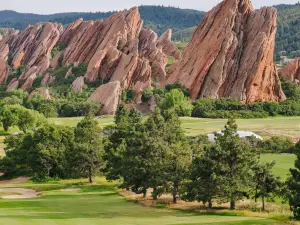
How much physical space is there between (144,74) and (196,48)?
22.4 metres

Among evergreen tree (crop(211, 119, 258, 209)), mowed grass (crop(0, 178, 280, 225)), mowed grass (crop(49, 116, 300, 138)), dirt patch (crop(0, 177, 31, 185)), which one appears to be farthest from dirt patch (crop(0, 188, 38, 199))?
mowed grass (crop(49, 116, 300, 138))

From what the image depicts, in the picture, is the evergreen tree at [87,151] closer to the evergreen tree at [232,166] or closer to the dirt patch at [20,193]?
the dirt patch at [20,193]

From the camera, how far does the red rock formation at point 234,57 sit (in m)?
159

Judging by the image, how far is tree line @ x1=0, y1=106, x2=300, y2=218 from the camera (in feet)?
146

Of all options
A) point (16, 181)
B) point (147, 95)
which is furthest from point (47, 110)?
point (16, 181)

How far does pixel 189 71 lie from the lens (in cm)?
16600

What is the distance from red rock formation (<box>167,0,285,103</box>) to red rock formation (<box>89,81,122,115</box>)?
22358 millimetres

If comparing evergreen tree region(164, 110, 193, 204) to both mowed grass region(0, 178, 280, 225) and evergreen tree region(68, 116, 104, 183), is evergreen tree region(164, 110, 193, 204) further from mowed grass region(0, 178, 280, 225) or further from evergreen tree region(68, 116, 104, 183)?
evergreen tree region(68, 116, 104, 183)

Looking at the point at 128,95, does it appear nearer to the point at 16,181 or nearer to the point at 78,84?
the point at 78,84

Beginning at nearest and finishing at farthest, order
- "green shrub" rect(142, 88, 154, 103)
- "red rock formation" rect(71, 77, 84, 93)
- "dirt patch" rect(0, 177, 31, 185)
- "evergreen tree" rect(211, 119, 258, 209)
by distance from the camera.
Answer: "evergreen tree" rect(211, 119, 258, 209) → "dirt patch" rect(0, 177, 31, 185) → "green shrub" rect(142, 88, 154, 103) → "red rock formation" rect(71, 77, 84, 93)

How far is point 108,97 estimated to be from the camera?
511 feet

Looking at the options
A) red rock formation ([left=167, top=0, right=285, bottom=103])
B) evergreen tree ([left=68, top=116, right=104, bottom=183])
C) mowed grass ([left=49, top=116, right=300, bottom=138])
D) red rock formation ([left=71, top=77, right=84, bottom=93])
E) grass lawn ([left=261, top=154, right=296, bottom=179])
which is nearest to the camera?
grass lawn ([left=261, top=154, right=296, bottom=179])

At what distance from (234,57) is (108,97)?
4253cm

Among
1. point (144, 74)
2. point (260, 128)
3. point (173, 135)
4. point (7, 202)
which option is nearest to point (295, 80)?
point (144, 74)
